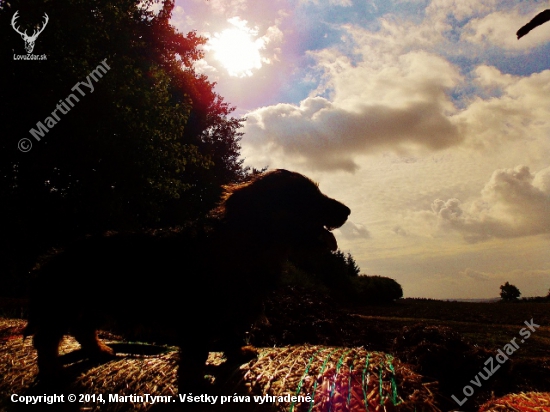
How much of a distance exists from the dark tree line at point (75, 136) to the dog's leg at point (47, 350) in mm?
5855

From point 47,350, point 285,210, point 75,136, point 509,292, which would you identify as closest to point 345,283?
point 509,292

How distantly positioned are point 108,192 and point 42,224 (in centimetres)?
225

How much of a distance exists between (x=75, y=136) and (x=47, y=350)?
8.99 meters

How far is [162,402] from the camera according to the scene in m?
2.95

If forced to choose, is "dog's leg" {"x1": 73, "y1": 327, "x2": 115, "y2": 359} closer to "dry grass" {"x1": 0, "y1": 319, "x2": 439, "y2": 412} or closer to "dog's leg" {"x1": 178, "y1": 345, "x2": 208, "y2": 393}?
"dry grass" {"x1": 0, "y1": 319, "x2": 439, "y2": 412}

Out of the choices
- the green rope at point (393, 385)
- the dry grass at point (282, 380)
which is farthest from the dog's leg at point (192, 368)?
the green rope at point (393, 385)

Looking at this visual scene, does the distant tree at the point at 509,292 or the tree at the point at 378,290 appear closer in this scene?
the distant tree at the point at 509,292

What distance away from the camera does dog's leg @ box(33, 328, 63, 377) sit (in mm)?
3500

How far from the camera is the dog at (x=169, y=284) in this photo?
3.43 meters

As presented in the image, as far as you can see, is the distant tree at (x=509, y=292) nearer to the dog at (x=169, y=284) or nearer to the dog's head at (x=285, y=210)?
the dog's head at (x=285, y=210)

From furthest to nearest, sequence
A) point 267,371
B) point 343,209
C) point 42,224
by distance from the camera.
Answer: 1. point 42,224
2. point 343,209
3. point 267,371

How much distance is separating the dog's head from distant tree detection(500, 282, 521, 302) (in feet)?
44.9

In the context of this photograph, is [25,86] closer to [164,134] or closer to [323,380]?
[164,134]

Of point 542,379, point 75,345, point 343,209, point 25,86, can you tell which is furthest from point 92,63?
point 542,379
